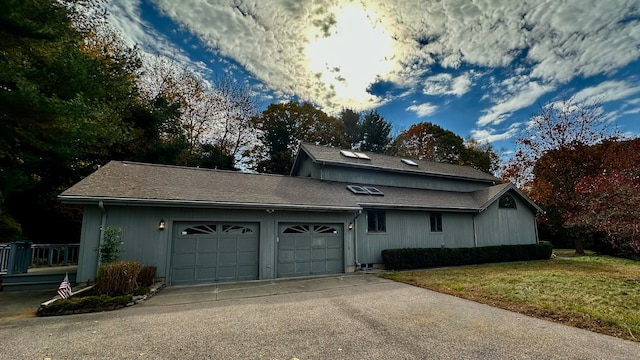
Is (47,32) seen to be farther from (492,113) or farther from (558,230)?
(558,230)

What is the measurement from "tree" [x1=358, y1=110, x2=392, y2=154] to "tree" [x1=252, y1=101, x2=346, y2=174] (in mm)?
2603

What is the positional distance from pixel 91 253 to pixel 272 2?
10155mm

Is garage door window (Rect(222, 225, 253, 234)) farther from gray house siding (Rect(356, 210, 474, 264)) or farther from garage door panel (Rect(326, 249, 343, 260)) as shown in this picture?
gray house siding (Rect(356, 210, 474, 264))

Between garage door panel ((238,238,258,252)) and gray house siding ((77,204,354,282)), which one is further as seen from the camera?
garage door panel ((238,238,258,252))

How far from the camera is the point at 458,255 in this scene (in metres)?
13.5

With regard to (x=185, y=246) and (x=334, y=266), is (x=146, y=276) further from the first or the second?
(x=334, y=266)

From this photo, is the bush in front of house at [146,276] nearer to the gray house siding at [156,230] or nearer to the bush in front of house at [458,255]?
the gray house siding at [156,230]

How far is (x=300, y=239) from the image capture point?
10961mm

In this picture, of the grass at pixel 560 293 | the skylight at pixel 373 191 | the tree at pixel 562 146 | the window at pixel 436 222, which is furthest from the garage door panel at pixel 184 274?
the tree at pixel 562 146

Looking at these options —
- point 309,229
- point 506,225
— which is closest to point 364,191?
point 309,229

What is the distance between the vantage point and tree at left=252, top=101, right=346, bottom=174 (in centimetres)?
2638

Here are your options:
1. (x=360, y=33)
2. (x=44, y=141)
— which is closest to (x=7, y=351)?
(x=44, y=141)

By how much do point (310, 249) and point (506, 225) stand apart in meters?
12.2

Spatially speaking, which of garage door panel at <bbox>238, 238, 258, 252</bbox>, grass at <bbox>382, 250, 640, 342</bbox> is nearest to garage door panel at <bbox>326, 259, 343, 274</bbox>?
grass at <bbox>382, 250, 640, 342</bbox>
